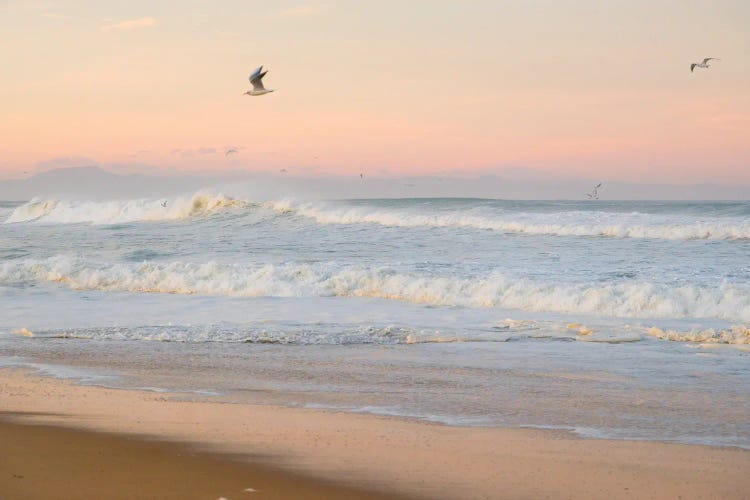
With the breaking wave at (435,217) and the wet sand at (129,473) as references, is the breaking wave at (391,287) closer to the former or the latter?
the wet sand at (129,473)

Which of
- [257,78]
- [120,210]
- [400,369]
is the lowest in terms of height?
[400,369]

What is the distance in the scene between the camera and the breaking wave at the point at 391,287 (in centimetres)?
1380

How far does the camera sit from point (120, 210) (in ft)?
153

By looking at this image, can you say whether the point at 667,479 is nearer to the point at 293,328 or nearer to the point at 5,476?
the point at 5,476

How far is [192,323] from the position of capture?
12898mm

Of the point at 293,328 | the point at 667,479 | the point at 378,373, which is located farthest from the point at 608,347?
the point at 667,479

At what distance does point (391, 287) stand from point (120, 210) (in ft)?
109

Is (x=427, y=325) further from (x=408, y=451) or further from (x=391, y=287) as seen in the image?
(x=408, y=451)

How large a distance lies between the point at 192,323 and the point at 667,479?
8507 mm

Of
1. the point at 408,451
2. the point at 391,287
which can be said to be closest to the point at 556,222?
the point at 391,287

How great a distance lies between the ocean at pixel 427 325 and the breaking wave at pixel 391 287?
0.16ft

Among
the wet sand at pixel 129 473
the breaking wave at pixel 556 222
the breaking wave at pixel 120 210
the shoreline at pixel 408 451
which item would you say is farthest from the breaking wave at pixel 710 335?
the breaking wave at pixel 120 210

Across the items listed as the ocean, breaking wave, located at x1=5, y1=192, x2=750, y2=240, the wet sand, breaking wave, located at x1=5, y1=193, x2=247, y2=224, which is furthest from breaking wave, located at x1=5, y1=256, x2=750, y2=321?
breaking wave, located at x1=5, y1=193, x2=247, y2=224

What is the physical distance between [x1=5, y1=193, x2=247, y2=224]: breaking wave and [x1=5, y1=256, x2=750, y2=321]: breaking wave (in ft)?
66.3
